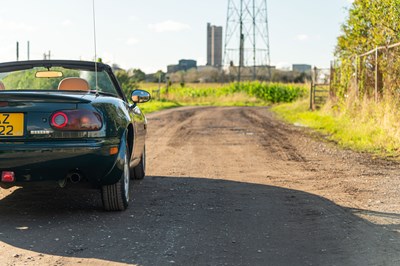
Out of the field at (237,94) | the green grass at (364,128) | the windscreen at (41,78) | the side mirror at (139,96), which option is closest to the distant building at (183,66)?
the field at (237,94)

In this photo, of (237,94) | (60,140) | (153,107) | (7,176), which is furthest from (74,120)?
(237,94)

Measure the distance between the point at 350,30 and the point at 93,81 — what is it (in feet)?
49.8

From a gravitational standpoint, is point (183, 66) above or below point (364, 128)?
above

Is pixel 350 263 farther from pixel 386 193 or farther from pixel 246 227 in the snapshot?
pixel 386 193

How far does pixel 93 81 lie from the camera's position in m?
7.60

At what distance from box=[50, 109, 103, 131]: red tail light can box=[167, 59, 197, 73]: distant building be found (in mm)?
137454

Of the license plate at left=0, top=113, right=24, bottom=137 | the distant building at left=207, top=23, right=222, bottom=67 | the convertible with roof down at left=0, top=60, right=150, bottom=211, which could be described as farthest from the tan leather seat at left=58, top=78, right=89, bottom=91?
the distant building at left=207, top=23, right=222, bottom=67

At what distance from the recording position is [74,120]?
18.5 ft

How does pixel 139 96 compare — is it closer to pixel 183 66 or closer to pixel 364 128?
pixel 364 128

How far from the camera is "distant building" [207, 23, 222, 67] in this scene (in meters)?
172

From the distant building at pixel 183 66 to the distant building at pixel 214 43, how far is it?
1623 centimetres

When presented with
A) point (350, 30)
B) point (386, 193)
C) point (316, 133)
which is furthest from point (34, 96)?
point (350, 30)

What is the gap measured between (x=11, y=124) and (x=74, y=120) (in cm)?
51

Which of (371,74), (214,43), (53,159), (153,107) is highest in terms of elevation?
(214,43)
